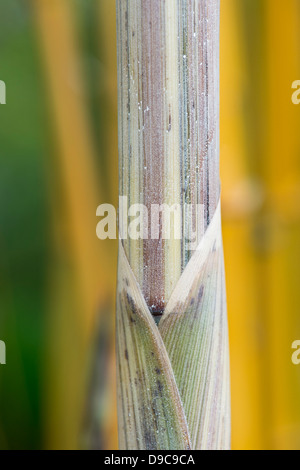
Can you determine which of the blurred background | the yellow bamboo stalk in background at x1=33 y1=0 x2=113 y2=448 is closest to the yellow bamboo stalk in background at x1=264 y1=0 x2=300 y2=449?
the blurred background

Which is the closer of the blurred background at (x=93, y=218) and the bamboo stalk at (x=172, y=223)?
the bamboo stalk at (x=172, y=223)

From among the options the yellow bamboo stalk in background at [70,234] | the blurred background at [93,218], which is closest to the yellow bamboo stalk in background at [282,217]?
the blurred background at [93,218]

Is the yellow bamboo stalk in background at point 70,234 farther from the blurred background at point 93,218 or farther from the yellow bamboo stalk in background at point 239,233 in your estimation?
the yellow bamboo stalk in background at point 239,233

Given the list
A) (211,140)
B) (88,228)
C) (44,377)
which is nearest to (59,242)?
(88,228)

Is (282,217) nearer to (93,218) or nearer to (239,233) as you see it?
(239,233)

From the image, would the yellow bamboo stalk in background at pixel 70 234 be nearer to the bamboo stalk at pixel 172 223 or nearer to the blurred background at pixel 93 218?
the blurred background at pixel 93 218

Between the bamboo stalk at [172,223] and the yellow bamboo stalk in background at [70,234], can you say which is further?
the yellow bamboo stalk in background at [70,234]
